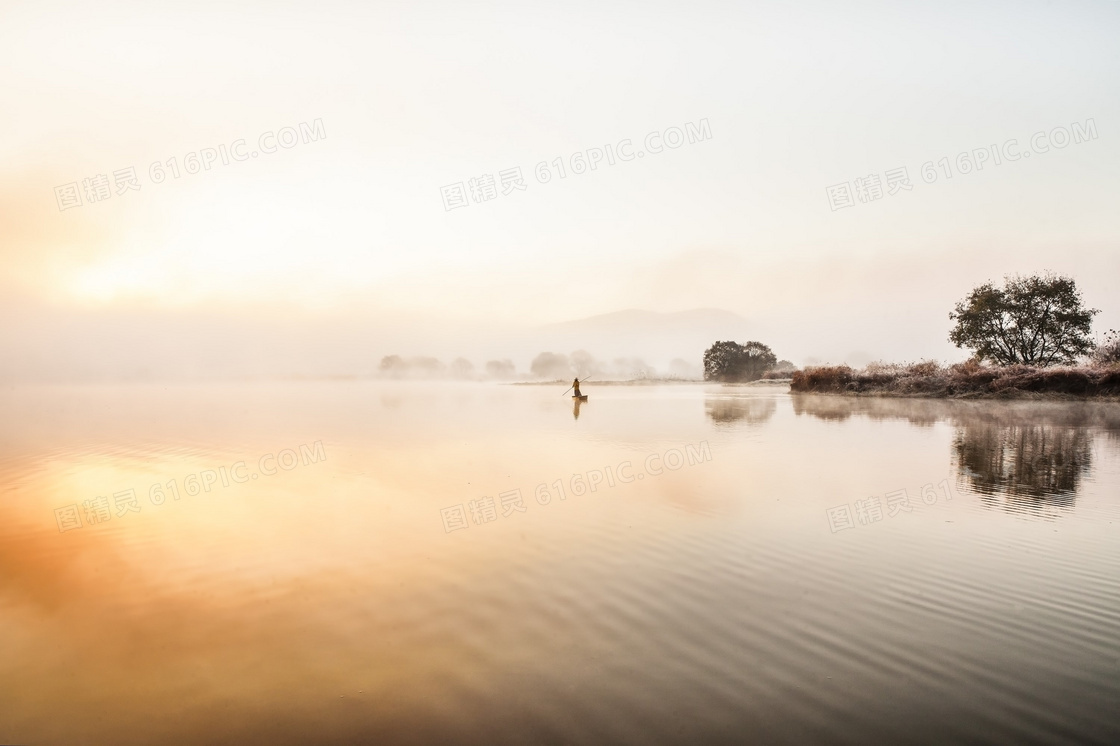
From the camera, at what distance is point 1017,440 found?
1555cm

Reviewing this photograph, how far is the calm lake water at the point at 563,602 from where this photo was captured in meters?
3.67

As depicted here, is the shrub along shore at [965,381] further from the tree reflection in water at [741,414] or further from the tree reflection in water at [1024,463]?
the tree reflection in water at [1024,463]

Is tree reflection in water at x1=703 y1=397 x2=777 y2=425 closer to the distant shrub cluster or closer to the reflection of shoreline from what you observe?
the reflection of shoreline

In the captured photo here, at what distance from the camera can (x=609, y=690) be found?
3.89 meters

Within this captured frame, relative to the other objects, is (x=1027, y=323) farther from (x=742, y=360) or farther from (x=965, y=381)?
(x=742, y=360)

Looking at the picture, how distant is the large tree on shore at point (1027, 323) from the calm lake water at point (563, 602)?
2813cm

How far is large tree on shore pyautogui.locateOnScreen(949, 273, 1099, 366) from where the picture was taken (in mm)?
34094

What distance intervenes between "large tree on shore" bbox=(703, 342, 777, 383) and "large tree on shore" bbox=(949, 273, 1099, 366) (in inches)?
975

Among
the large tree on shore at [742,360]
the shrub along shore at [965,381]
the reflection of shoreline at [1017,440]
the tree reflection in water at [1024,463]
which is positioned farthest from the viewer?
the large tree on shore at [742,360]

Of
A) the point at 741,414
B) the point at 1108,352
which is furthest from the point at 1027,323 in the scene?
the point at 741,414

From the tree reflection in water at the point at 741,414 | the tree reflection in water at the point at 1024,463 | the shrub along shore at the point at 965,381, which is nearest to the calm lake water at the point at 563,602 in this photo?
the tree reflection in water at the point at 1024,463

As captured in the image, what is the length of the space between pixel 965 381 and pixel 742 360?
97.9 feet

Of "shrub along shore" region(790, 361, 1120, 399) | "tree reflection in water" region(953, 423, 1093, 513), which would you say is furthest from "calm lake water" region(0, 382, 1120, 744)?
"shrub along shore" region(790, 361, 1120, 399)

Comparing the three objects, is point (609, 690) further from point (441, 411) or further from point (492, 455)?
point (441, 411)
